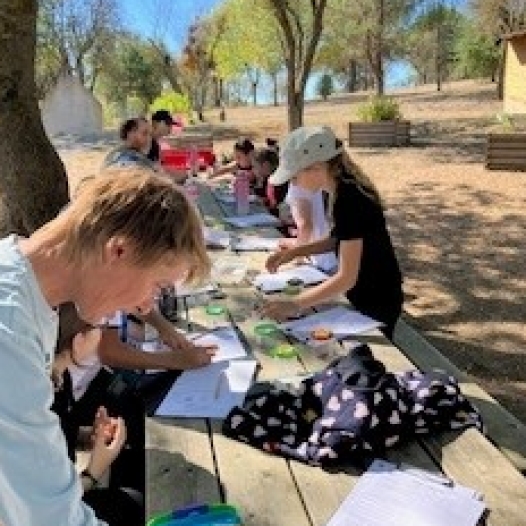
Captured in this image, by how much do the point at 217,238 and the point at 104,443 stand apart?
2.58 metres

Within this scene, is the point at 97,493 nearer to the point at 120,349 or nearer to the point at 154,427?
the point at 154,427

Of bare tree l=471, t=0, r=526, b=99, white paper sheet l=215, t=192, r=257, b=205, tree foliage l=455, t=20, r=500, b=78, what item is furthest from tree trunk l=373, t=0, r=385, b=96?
white paper sheet l=215, t=192, r=257, b=205

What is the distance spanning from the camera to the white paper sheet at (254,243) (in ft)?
14.2

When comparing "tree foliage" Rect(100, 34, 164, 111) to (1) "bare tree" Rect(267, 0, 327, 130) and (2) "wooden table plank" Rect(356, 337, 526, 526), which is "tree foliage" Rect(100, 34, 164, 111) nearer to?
(1) "bare tree" Rect(267, 0, 327, 130)

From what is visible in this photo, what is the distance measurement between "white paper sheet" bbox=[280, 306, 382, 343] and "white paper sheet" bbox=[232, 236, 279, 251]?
136cm

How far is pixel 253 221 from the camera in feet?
17.0

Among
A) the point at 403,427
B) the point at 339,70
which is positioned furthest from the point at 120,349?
the point at 339,70

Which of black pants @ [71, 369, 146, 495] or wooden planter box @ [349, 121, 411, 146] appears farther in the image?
wooden planter box @ [349, 121, 411, 146]

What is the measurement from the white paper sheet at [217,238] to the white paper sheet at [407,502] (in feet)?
8.93

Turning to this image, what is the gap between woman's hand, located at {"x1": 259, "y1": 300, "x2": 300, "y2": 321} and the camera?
9.61ft

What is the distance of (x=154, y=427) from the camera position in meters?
2.11

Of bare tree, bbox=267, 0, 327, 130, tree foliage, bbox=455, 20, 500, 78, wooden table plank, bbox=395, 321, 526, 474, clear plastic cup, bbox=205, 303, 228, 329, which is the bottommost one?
wooden table plank, bbox=395, 321, 526, 474

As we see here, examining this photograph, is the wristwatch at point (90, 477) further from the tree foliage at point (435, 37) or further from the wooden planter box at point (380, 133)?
the tree foliage at point (435, 37)

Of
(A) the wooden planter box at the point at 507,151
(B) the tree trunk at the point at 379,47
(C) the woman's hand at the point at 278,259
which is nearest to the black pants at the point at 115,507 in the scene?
(C) the woman's hand at the point at 278,259
